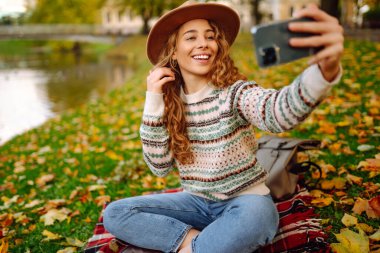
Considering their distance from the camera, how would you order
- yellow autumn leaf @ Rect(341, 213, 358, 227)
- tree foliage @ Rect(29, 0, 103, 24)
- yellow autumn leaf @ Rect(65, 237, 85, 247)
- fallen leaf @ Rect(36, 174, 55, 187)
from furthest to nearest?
tree foliage @ Rect(29, 0, 103, 24), fallen leaf @ Rect(36, 174, 55, 187), yellow autumn leaf @ Rect(65, 237, 85, 247), yellow autumn leaf @ Rect(341, 213, 358, 227)

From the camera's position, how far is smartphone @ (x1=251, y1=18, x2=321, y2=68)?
1364 millimetres

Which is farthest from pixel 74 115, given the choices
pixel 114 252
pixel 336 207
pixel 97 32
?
pixel 97 32

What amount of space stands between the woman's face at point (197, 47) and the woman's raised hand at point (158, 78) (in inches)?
4.3

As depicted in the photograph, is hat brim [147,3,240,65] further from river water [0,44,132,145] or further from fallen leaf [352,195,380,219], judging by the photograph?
river water [0,44,132,145]

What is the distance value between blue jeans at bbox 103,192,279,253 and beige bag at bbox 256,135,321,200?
0.48m

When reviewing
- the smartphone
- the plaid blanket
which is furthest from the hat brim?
the plaid blanket

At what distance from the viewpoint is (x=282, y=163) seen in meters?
2.66

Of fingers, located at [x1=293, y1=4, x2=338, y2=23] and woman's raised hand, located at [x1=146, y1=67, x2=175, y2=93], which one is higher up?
fingers, located at [x1=293, y1=4, x2=338, y2=23]

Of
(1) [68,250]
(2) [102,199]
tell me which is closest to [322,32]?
(1) [68,250]

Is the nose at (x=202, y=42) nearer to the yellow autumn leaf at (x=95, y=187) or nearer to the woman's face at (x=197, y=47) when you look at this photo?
the woman's face at (x=197, y=47)

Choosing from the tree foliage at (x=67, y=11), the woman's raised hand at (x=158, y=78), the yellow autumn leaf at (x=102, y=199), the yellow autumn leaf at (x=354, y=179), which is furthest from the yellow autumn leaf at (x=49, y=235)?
the tree foliage at (x=67, y=11)

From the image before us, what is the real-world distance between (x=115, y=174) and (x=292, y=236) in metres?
2.28

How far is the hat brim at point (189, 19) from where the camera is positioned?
6.57 feet

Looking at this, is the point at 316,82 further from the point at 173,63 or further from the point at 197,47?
the point at 173,63
